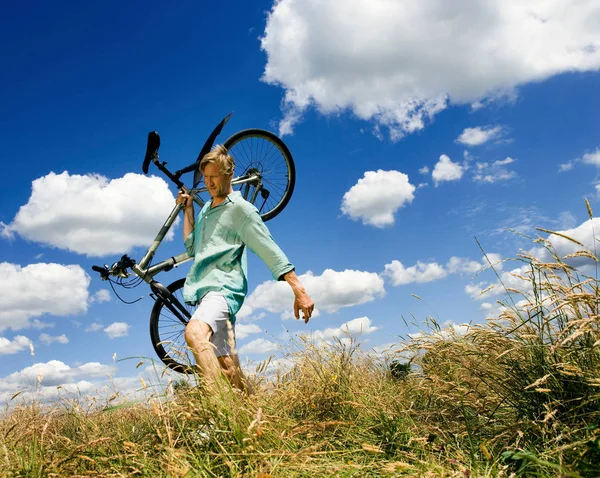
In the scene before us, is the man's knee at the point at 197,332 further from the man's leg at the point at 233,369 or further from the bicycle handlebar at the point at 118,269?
the bicycle handlebar at the point at 118,269

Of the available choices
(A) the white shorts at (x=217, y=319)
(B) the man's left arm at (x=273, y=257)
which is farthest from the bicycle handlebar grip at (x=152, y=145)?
(A) the white shorts at (x=217, y=319)

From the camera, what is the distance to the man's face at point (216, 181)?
3.53m

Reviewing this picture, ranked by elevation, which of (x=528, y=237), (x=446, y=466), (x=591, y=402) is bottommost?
(x=446, y=466)

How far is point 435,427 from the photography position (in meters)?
2.66

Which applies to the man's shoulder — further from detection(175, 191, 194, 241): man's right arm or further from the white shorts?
detection(175, 191, 194, 241): man's right arm

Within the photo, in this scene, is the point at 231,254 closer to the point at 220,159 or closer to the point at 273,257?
the point at 273,257

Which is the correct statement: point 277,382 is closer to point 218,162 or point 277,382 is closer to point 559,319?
point 218,162

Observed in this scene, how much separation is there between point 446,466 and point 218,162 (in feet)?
7.96

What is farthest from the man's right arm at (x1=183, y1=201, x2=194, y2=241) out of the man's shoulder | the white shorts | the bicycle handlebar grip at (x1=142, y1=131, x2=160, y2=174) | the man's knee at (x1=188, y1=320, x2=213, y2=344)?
the bicycle handlebar grip at (x1=142, y1=131, x2=160, y2=174)

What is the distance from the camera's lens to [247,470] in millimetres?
2219

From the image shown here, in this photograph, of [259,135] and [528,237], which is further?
[259,135]

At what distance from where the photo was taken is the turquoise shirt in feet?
10.9

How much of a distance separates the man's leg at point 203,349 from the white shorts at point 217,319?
6 centimetres

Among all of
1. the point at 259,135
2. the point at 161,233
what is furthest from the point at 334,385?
the point at 259,135
